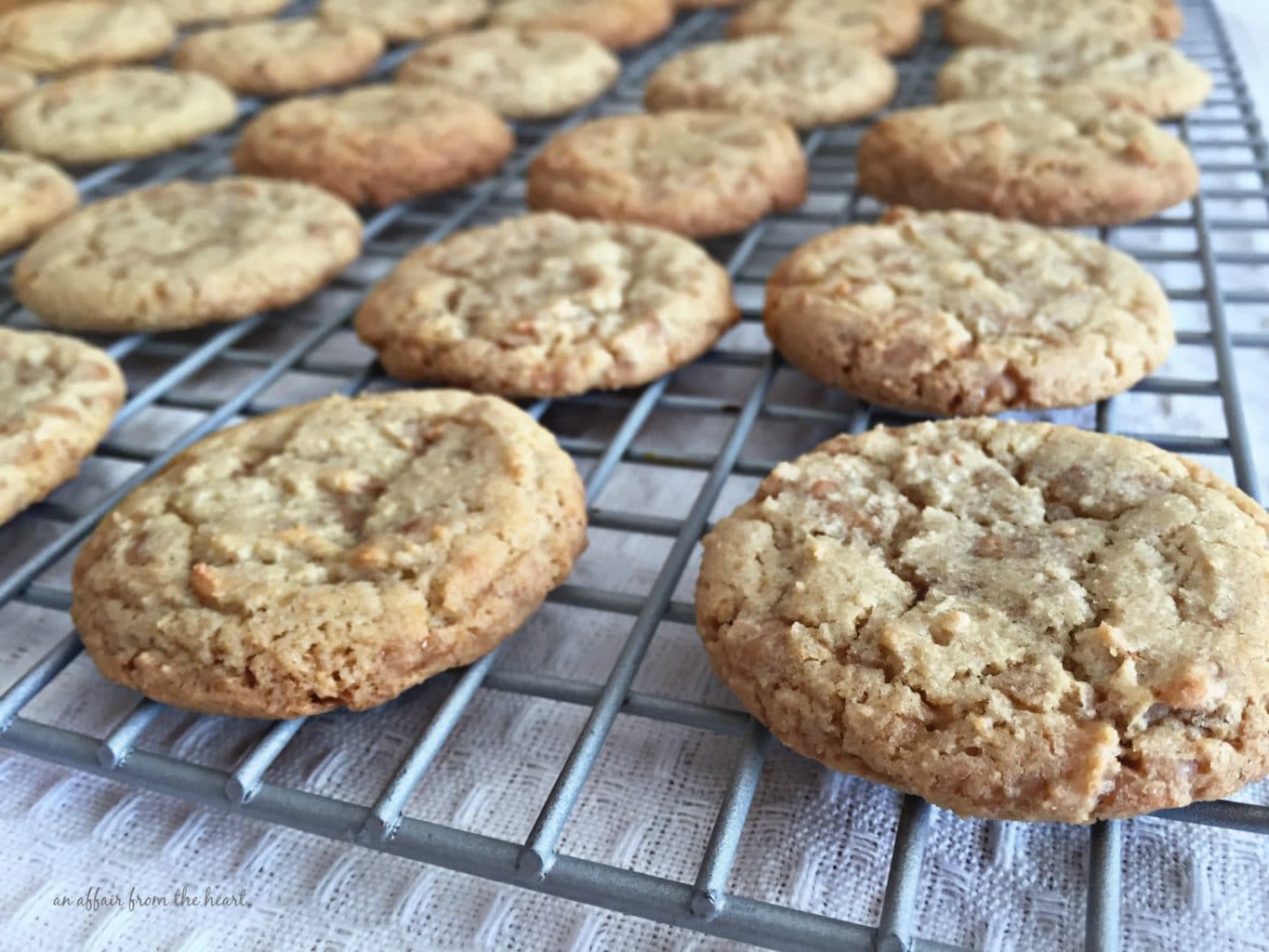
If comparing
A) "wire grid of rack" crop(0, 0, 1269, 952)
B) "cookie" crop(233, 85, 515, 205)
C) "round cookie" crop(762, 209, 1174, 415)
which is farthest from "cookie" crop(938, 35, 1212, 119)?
"cookie" crop(233, 85, 515, 205)

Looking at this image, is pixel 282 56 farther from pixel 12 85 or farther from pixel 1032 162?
pixel 1032 162

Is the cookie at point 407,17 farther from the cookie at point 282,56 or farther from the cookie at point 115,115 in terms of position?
the cookie at point 115,115

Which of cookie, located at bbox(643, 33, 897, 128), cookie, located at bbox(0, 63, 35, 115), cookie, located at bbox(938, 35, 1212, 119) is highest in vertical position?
cookie, located at bbox(0, 63, 35, 115)

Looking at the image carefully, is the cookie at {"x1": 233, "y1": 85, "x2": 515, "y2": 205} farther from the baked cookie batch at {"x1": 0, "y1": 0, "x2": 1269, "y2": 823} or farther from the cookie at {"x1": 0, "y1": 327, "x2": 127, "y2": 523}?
the cookie at {"x1": 0, "y1": 327, "x2": 127, "y2": 523}

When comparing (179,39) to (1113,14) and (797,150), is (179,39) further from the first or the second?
(1113,14)

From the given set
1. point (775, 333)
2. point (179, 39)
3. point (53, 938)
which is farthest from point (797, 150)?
point (179, 39)

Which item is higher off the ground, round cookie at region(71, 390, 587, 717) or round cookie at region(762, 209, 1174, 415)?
round cookie at region(71, 390, 587, 717)

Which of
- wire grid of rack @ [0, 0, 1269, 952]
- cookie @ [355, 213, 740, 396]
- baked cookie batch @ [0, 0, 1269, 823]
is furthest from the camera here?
cookie @ [355, 213, 740, 396]

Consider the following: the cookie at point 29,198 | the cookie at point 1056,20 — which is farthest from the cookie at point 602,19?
the cookie at point 29,198
